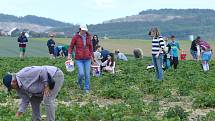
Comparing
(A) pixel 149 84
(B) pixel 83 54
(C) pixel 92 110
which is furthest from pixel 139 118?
(A) pixel 149 84

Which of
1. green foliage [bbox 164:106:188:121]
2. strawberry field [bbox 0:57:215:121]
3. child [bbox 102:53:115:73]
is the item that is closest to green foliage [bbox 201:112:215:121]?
strawberry field [bbox 0:57:215:121]

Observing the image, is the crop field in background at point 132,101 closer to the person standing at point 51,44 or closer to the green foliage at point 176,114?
the green foliage at point 176,114

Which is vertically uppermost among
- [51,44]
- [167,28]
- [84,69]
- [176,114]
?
[84,69]

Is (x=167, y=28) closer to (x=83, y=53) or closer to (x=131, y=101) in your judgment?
(x=83, y=53)

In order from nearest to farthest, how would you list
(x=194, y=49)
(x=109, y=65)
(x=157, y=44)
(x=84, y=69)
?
(x=84, y=69) < (x=157, y=44) < (x=109, y=65) < (x=194, y=49)

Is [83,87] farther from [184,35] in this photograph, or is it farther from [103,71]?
[184,35]

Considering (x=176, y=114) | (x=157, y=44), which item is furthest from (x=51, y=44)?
(x=176, y=114)

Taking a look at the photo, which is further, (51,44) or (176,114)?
(51,44)

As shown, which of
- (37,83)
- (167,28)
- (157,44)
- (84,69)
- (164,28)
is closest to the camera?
(37,83)

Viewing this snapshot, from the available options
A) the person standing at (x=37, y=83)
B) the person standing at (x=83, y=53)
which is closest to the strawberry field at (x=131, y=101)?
the person standing at (x=83, y=53)

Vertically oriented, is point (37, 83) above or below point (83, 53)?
above

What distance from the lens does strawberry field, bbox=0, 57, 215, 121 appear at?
35.1ft

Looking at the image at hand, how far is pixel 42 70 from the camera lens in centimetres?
902

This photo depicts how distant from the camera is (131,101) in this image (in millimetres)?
12742
